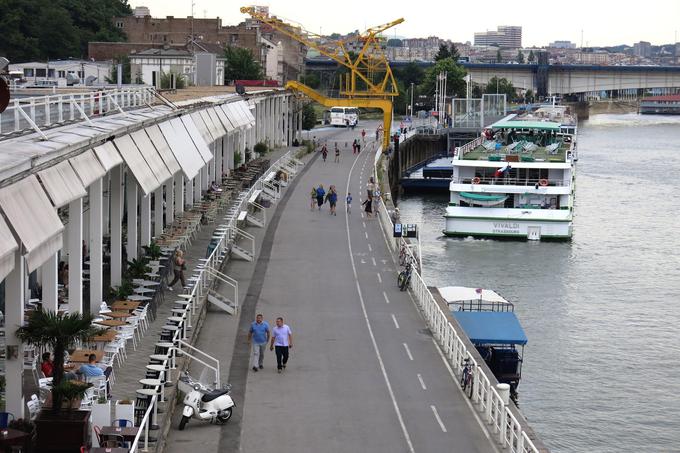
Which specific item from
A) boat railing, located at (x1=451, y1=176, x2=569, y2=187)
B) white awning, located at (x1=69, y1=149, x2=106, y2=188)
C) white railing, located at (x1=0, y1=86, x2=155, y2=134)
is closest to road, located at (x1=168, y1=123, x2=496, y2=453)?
white awning, located at (x1=69, y1=149, x2=106, y2=188)

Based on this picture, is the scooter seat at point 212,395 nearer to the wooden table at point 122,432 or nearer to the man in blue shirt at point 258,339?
the wooden table at point 122,432

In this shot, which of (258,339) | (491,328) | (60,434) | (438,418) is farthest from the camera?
(491,328)

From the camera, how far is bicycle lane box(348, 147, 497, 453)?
68.2ft

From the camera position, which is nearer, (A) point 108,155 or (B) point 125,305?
(A) point 108,155

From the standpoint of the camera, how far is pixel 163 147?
3341cm

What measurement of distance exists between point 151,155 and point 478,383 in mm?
11893

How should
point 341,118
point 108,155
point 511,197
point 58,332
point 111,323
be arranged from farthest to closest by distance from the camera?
point 341,118 → point 511,197 → point 108,155 → point 111,323 → point 58,332

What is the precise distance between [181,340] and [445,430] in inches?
239

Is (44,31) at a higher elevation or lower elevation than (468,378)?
higher

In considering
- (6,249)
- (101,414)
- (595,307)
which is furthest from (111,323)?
(595,307)

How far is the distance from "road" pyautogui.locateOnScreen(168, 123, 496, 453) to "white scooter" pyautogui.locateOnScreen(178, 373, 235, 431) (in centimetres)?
22

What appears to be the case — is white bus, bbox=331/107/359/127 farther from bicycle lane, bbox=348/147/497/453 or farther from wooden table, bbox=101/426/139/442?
wooden table, bbox=101/426/139/442

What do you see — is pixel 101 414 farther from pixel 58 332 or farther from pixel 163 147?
pixel 163 147

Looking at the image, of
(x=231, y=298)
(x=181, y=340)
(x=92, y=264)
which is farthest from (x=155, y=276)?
(x=181, y=340)
